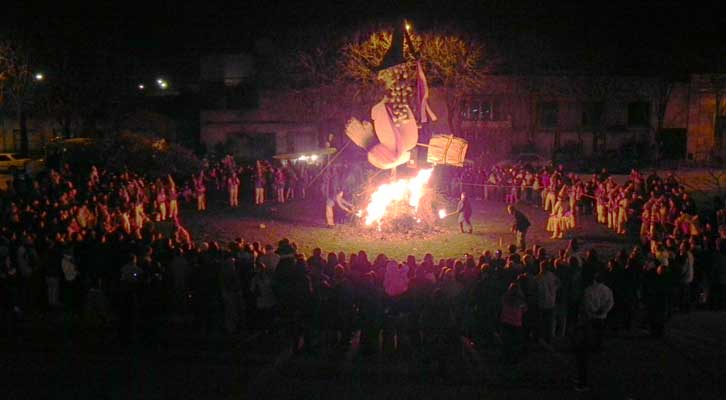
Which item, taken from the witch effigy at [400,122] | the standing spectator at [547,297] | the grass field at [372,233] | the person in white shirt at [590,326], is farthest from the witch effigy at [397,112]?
the person in white shirt at [590,326]

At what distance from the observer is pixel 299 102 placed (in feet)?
135

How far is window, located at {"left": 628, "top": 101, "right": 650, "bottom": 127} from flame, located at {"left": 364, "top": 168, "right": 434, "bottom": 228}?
→ 26.5m

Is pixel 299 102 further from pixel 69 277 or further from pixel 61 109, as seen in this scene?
pixel 69 277

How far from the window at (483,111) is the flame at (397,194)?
22571mm

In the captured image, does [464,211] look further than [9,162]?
No

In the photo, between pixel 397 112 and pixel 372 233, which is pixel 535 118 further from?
pixel 397 112

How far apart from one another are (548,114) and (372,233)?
25.6m

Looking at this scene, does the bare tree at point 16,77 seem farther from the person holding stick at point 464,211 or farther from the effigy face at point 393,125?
the person holding stick at point 464,211

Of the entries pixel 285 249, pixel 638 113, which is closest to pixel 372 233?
pixel 285 249

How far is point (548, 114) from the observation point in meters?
43.1

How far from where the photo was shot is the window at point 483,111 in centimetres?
4219

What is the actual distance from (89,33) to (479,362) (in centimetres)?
3956

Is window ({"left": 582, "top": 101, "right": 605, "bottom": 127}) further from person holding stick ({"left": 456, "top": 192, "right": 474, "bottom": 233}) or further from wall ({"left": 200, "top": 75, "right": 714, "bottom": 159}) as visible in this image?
person holding stick ({"left": 456, "top": 192, "right": 474, "bottom": 233})

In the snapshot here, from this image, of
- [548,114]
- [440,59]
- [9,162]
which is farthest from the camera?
[548,114]
